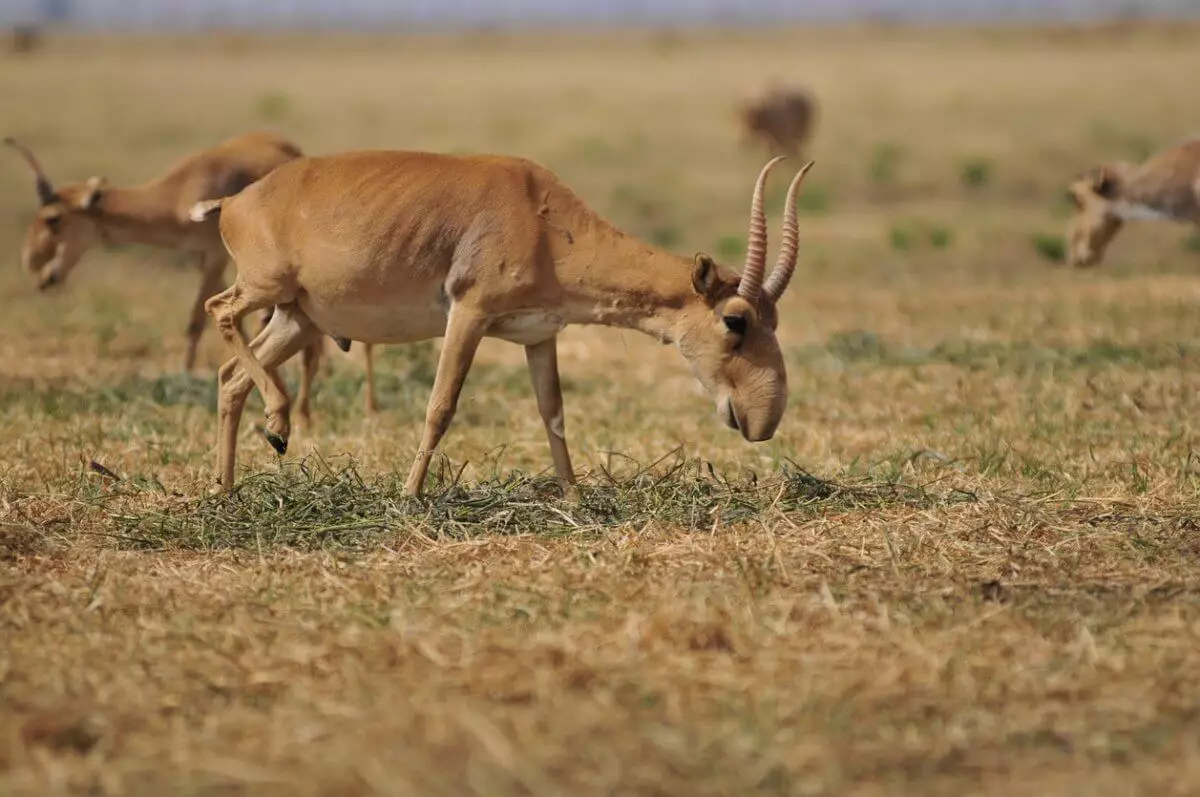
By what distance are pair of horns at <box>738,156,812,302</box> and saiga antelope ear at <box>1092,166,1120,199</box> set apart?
10291 mm

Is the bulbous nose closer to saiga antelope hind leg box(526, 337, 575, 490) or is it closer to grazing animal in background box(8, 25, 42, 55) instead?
saiga antelope hind leg box(526, 337, 575, 490)

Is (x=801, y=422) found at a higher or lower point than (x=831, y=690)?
lower

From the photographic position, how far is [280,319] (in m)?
9.66

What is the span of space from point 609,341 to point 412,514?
7387 millimetres

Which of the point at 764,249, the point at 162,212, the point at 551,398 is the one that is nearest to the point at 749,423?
the point at 764,249

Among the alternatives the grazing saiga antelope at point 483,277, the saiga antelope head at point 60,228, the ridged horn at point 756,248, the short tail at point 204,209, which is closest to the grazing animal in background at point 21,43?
the saiga antelope head at point 60,228

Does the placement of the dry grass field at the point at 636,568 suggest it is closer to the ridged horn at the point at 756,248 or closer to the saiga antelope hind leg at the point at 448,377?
the saiga antelope hind leg at the point at 448,377

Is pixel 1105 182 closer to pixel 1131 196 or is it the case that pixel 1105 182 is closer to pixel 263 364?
pixel 1131 196

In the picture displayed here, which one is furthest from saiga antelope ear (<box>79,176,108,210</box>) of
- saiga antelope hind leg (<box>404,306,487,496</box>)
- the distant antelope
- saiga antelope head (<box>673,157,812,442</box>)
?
saiga antelope head (<box>673,157,812,442</box>)

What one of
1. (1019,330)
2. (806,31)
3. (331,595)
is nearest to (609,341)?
(1019,330)

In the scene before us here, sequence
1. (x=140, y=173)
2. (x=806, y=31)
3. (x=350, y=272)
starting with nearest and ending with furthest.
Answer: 1. (x=350, y=272)
2. (x=140, y=173)
3. (x=806, y=31)

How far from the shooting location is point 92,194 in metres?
14.9

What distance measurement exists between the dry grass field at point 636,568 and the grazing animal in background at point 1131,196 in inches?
22.4

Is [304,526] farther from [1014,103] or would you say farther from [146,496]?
[1014,103]
